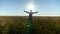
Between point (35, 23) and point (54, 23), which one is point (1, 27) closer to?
point (35, 23)

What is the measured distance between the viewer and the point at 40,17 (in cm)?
1845

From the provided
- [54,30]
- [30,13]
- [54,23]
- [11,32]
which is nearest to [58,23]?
[54,23]

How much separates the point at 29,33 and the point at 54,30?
88.9 inches

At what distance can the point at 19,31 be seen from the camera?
15320mm

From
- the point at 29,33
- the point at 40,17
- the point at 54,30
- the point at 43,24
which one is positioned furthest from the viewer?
the point at 40,17

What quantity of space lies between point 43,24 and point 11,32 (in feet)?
10.2

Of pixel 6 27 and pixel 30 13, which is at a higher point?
pixel 30 13

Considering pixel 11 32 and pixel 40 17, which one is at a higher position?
pixel 40 17

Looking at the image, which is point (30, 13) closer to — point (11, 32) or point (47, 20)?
point (11, 32)

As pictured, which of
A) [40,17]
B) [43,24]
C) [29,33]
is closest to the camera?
[29,33]

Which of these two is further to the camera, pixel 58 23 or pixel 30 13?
pixel 58 23

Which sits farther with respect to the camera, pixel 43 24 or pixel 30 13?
pixel 43 24

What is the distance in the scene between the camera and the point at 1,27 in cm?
1608

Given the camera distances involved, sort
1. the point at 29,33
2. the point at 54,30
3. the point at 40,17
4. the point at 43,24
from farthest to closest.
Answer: the point at 40,17
the point at 43,24
the point at 54,30
the point at 29,33
